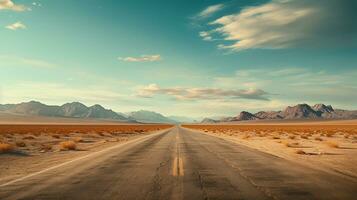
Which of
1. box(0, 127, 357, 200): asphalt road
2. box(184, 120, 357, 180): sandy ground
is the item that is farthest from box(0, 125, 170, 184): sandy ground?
box(184, 120, 357, 180): sandy ground

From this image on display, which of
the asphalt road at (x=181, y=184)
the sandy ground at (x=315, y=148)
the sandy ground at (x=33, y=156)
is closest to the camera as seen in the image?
the asphalt road at (x=181, y=184)

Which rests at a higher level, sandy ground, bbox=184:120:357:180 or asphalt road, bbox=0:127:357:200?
sandy ground, bbox=184:120:357:180

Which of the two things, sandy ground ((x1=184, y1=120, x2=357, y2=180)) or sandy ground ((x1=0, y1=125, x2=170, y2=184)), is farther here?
sandy ground ((x1=184, y1=120, x2=357, y2=180))

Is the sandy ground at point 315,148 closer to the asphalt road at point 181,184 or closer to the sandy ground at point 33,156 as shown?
the asphalt road at point 181,184

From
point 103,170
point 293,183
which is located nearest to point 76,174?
point 103,170

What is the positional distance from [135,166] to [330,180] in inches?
256

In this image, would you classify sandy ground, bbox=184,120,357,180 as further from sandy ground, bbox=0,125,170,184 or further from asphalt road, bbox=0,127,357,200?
sandy ground, bbox=0,125,170,184

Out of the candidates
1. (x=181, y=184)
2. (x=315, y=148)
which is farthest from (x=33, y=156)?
(x=315, y=148)

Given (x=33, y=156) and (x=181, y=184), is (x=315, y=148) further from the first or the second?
(x=33, y=156)

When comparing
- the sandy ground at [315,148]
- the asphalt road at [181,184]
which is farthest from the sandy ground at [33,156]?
the sandy ground at [315,148]

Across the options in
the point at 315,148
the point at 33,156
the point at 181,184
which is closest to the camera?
the point at 181,184

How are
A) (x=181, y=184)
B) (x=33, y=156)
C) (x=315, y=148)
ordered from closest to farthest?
1. (x=181, y=184)
2. (x=33, y=156)
3. (x=315, y=148)

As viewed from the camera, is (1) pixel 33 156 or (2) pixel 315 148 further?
(2) pixel 315 148

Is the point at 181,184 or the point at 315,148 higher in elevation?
the point at 315,148
